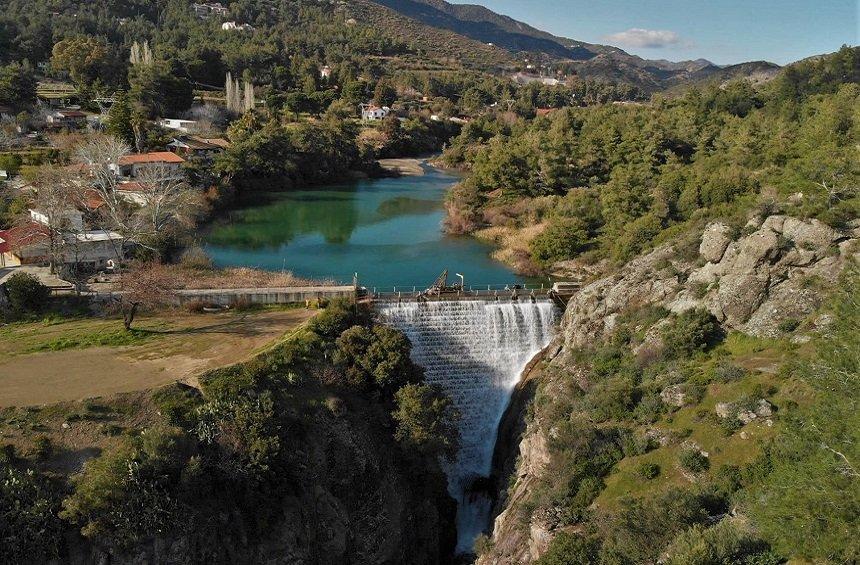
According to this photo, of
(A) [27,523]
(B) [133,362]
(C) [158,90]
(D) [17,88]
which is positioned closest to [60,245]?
(B) [133,362]

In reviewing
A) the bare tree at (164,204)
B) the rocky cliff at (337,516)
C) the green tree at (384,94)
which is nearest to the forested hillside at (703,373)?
the rocky cliff at (337,516)

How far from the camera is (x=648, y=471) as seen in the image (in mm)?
18562

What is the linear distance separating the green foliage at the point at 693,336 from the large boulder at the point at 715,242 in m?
3.44

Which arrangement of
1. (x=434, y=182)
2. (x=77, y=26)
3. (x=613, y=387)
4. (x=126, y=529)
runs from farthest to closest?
(x=77, y=26) < (x=434, y=182) < (x=613, y=387) < (x=126, y=529)

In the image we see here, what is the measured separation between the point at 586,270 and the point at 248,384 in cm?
2444

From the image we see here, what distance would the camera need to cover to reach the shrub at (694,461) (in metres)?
17.9

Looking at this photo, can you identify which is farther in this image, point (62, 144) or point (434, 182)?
point (434, 182)

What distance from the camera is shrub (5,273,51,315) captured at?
26.0 meters

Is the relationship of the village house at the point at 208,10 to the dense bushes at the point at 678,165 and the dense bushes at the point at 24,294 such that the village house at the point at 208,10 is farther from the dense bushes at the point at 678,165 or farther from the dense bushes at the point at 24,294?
the dense bushes at the point at 24,294

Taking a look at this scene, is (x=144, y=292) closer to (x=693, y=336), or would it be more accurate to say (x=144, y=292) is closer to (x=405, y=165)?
(x=693, y=336)

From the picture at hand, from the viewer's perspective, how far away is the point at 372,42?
149625 mm

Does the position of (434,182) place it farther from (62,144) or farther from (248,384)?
(248,384)

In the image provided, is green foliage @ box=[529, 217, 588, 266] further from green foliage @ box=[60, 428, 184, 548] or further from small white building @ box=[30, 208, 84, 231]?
green foliage @ box=[60, 428, 184, 548]

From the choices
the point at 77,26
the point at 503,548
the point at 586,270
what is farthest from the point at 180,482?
the point at 77,26
